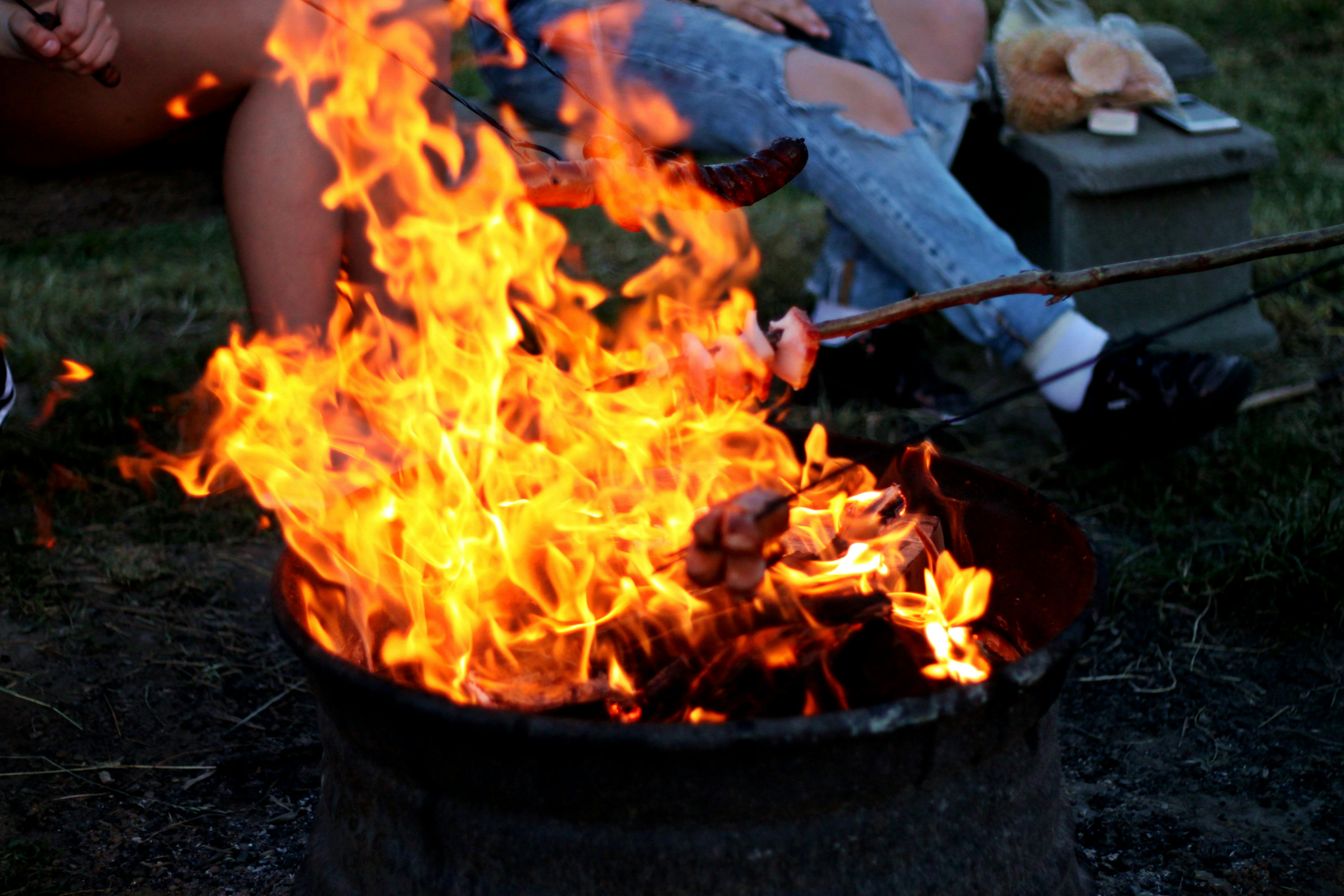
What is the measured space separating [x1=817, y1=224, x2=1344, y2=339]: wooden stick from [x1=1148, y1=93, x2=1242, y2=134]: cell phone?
8.47 ft

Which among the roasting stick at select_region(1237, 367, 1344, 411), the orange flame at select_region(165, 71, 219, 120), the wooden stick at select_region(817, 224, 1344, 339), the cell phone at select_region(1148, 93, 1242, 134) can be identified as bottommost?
the roasting stick at select_region(1237, 367, 1344, 411)

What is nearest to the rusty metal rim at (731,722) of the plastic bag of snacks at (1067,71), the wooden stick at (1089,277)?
the wooden stick at (1089,277)

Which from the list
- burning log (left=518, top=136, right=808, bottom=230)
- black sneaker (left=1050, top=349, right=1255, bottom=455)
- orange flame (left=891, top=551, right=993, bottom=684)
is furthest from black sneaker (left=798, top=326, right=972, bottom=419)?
burning log (left=518, top=136, right=808, bottom=230)

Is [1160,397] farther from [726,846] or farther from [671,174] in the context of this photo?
[726,846]

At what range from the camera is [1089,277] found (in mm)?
1384

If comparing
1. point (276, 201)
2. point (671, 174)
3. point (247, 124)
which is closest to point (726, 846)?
point (671, 174)

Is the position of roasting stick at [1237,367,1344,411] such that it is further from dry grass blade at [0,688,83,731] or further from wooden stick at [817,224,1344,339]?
dry grass blade at [0,688,83,731]

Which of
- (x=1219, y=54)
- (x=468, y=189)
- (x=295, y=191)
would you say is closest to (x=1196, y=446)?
(x=468, y=189)

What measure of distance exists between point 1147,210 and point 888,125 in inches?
42.8

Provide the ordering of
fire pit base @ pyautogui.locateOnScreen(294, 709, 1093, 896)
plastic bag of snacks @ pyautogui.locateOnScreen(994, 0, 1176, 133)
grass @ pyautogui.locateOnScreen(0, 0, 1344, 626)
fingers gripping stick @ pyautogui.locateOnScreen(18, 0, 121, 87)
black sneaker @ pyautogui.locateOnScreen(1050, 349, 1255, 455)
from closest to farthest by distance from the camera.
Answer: fire pit base @ pyautogui.locateOnScreen(294, 709, 1093, 896)
fingers gripping stick @ pyautogui.locateOnScreen(18, 0, 121, 87)
grass @ pyautogui.locateOnScreen(0, 0, 1344, 626)
black sneaker @ pyautogui.locateOnScreen(1050, 349, 1255, 455)
plastic bag of snacks @ pyautogui.locateOnScreen(994, 0, 1176, 133)

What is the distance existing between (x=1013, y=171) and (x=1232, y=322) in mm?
892

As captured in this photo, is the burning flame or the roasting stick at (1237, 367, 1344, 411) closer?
the burning flame

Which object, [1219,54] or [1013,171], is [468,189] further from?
[1219,54]

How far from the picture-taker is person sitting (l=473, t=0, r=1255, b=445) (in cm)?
298
